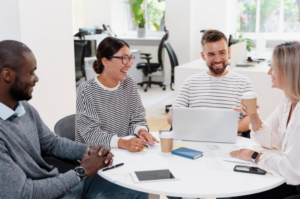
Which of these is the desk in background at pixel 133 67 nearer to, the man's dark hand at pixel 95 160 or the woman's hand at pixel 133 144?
the woman's hand at pixel 133 144

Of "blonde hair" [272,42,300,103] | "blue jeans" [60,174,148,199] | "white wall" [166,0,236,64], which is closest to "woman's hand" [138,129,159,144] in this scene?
"blue jeans" [60,174,148,199]

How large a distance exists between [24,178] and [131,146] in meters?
0.63

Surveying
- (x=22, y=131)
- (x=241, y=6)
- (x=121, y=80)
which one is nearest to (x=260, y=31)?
(x=241, y=6)

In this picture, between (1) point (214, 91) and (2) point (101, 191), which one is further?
(1) point (214, 91)

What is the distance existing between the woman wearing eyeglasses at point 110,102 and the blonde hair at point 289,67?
73 cm

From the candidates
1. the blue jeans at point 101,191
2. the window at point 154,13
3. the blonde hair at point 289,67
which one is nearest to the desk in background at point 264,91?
the blonde hair at point 289,67

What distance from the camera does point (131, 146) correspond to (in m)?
1.95

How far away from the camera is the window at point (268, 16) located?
24.8ft

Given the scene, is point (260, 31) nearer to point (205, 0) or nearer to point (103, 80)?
point (205, 0)

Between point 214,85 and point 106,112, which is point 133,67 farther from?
point 106,112

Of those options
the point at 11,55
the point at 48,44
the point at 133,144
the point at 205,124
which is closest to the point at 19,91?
the point at 11,55

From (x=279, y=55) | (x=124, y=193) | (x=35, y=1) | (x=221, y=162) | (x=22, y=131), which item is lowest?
(x=124, y=193)

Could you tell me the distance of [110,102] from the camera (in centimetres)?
222

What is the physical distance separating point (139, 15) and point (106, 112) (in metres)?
5.78
